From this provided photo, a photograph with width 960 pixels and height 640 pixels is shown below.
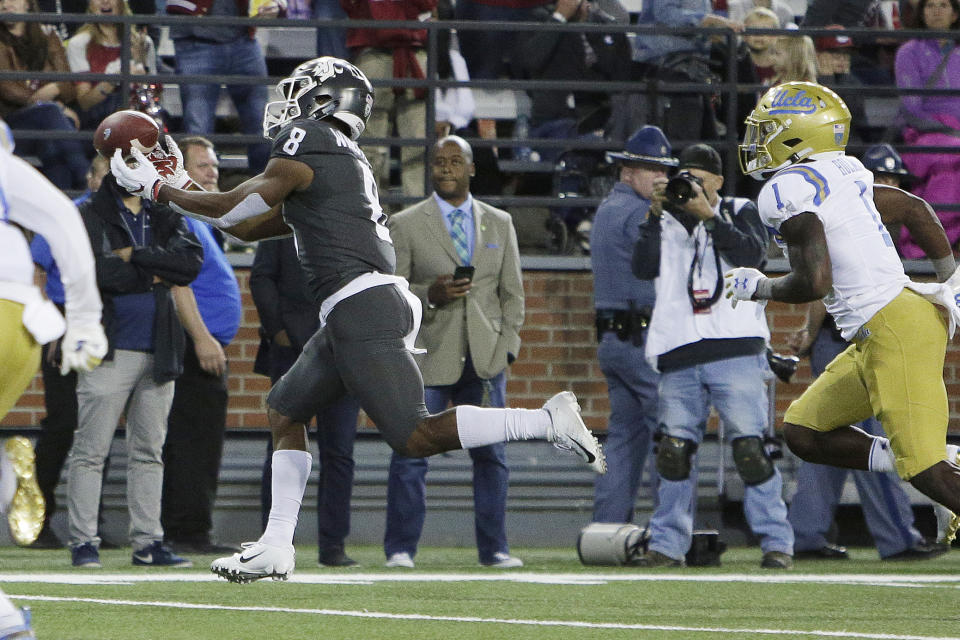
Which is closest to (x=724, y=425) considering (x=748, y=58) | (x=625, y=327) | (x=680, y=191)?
(x=625, y=327)

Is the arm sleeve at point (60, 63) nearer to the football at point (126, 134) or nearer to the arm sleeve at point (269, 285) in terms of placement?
the arm sleeve at point (269, 285)

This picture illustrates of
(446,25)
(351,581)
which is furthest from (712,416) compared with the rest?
(351,581)

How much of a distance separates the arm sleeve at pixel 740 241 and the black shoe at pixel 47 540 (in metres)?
4.17

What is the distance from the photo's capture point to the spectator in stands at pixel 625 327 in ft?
29.3

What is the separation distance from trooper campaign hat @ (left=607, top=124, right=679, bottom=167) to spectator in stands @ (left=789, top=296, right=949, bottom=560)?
1213mm

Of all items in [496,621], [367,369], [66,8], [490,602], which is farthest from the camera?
[66,8]

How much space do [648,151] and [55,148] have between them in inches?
157

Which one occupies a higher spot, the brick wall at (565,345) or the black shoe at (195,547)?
the brick wall at (565,345)

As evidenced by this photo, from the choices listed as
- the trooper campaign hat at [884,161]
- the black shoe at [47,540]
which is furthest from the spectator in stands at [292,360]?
the trooper campaign hat at [884,161]

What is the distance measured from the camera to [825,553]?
9.23 meters

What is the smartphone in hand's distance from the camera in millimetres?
8406

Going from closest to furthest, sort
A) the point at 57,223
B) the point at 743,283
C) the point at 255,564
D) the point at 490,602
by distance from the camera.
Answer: the point at 57,223 → the point at 255,564 → the point at 743,283 → the point at 490,602

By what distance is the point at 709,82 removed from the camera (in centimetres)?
1077

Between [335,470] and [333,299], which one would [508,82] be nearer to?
[335,470]
